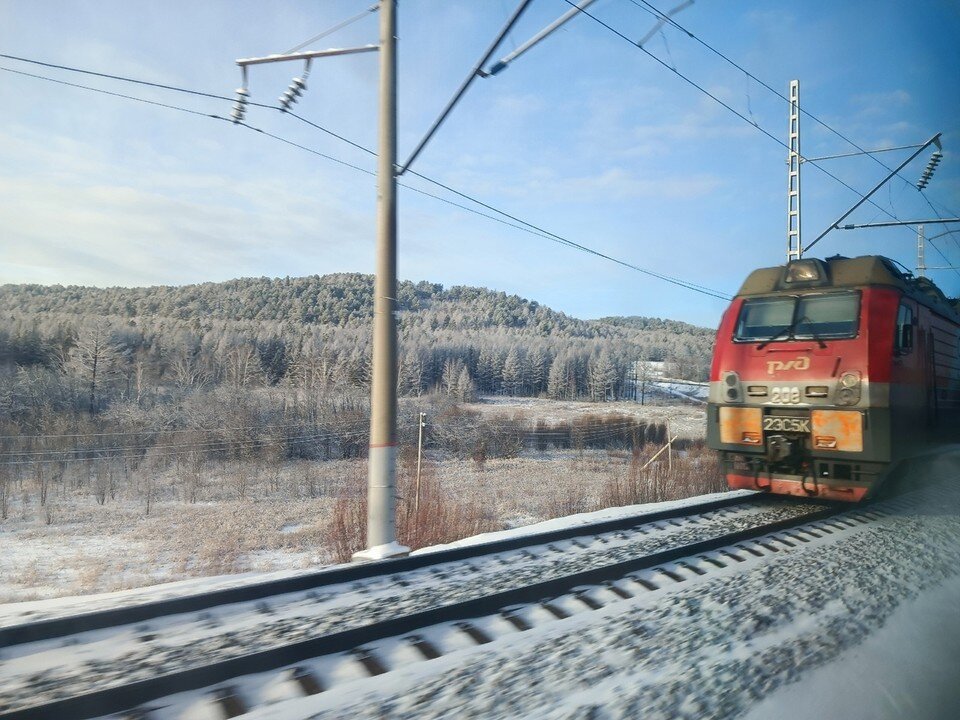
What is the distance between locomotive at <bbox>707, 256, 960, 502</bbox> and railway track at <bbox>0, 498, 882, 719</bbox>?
2.54 metres

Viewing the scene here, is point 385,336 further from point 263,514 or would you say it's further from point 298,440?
point 298,440

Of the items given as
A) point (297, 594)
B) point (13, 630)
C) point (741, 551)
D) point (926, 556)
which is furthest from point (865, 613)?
point (13, 630)

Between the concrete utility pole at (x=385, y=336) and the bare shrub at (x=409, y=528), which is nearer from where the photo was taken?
the concrete utility pole at (x=385, y=336)

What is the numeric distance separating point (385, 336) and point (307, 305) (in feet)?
160

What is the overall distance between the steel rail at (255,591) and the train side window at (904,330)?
507 cm

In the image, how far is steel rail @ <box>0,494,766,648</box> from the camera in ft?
13.4

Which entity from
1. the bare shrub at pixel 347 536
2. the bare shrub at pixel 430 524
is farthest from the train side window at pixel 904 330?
the bare shrub at pixel 347 536

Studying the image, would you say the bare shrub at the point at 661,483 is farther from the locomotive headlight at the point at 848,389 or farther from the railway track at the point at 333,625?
the railway track at the point at 333,625

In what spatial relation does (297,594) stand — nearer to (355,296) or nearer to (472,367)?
(355,296)

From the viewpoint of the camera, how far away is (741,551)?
7.08 m

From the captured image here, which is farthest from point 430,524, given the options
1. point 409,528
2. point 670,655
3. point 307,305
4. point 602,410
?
point 307,305

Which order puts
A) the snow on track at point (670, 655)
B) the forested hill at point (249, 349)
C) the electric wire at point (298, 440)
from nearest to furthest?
the snow on track at point (670, 655) < the electric wire at point (298, 440) < the forested hill at point (249, 349)

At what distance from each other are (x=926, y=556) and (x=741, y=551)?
6.74ft

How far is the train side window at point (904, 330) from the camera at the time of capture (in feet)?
30.5
